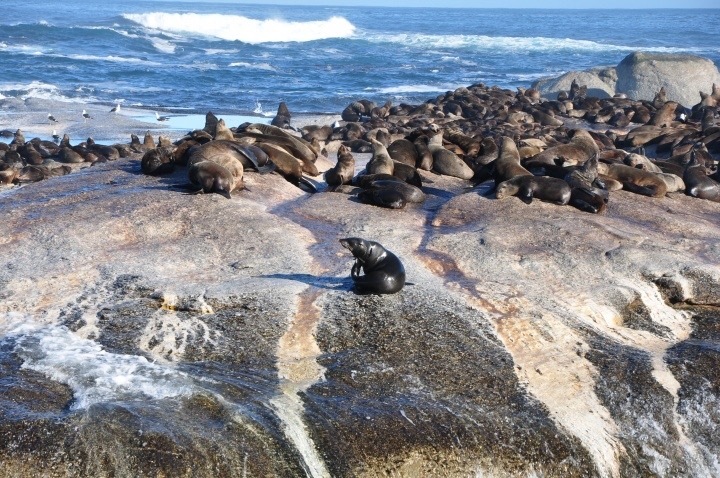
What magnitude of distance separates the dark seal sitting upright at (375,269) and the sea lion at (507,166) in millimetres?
3955

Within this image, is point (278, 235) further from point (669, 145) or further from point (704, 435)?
point (669, 145)

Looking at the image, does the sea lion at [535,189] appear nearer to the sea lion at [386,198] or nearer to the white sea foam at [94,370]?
the sea lion at [386,198]

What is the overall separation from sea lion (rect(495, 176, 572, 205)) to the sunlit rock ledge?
71 centimetres

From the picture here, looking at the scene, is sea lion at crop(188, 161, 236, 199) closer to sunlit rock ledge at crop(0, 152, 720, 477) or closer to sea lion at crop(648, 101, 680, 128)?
sunlit rock ledge at crop(0, 152, 720, 477)

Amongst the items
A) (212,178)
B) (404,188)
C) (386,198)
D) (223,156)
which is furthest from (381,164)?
(212,178)

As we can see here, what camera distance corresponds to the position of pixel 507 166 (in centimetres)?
1073

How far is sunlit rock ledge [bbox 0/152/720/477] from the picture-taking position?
4898 mm

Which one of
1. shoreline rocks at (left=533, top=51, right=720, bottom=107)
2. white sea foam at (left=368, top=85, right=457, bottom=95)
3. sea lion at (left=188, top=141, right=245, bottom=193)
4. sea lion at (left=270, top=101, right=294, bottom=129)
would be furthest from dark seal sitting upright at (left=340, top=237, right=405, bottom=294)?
white sea foam at (left=368, top=85, right=457, bottom=95)

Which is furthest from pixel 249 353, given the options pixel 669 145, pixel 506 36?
pixel 506 36

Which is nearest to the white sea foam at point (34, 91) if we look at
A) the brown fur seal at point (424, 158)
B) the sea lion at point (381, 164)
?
the brown fur seal at point (424, 158)

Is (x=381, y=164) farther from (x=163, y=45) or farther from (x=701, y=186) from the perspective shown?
(x=163, y=45)

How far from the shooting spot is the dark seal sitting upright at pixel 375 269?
21.8 ft

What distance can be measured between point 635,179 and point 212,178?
5459 mm

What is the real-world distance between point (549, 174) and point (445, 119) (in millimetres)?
9613
